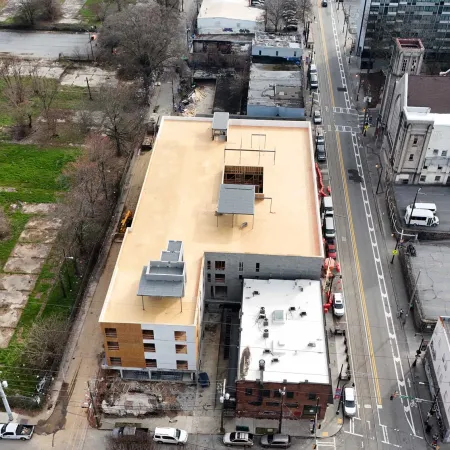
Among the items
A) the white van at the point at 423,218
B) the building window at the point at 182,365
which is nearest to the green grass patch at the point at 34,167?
the building window at the point at 182,365

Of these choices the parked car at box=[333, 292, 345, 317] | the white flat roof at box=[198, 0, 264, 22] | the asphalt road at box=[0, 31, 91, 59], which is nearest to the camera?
the parked car at box=[333, 292, 345, 317]

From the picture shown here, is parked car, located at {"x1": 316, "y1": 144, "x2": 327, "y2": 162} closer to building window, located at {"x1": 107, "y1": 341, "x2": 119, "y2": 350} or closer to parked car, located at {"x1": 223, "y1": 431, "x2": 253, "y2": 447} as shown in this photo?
building window, located at {"x1": 107, "y1": 341, "x2": 119, "y2": 350}

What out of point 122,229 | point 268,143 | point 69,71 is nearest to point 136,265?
point 122,229

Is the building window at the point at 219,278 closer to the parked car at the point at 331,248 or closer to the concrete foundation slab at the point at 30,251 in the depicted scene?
the parked car at the point at 331,248

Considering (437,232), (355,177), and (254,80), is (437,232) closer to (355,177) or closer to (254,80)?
(355,177)

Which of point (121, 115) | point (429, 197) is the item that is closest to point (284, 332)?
point (429, 197)

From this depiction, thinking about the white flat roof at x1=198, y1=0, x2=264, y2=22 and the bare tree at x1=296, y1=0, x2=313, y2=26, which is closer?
the white flat roof at x1=198, y1=0, x2=264, y2=22

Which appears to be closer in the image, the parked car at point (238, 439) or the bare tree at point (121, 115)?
the parked car at point (238, 439)

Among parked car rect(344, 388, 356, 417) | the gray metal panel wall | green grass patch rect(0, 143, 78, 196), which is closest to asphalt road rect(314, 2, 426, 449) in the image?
parked car rect(344, 388, 356, 417)
